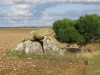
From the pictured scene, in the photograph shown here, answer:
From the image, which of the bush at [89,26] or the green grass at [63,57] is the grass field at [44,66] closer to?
the green grass at [63,57]

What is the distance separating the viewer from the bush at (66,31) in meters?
28.4

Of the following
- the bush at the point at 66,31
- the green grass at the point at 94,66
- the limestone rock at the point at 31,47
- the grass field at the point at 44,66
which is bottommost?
the green grass at the point at 94,66

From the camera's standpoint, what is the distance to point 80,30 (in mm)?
28500

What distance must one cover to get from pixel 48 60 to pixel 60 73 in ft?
15.2

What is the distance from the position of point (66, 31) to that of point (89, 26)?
180 cm

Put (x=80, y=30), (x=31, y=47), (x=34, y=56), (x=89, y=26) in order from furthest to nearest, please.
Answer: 1. (x=80, y=30)
2. (x=89, y=26)
3. (x=31, y=47)
4. (x=34, y=56)

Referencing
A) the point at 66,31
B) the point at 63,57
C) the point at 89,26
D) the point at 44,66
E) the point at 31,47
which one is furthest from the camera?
the point at 66,31

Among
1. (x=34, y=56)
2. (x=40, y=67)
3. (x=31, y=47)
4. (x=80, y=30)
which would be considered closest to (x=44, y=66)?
(x=40, y=67)

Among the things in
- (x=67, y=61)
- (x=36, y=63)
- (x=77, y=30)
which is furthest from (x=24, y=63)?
(x=77, y=30)

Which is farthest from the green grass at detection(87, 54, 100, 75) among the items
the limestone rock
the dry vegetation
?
the limestone rock

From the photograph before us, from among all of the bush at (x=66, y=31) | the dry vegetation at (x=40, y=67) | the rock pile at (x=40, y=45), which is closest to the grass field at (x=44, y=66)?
the dry vegetation at (x=40, y=67)

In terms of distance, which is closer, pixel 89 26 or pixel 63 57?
pixel 63 57

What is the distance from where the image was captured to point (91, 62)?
2320 centimetres

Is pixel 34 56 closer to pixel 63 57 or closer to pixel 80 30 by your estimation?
pixel 63 57
